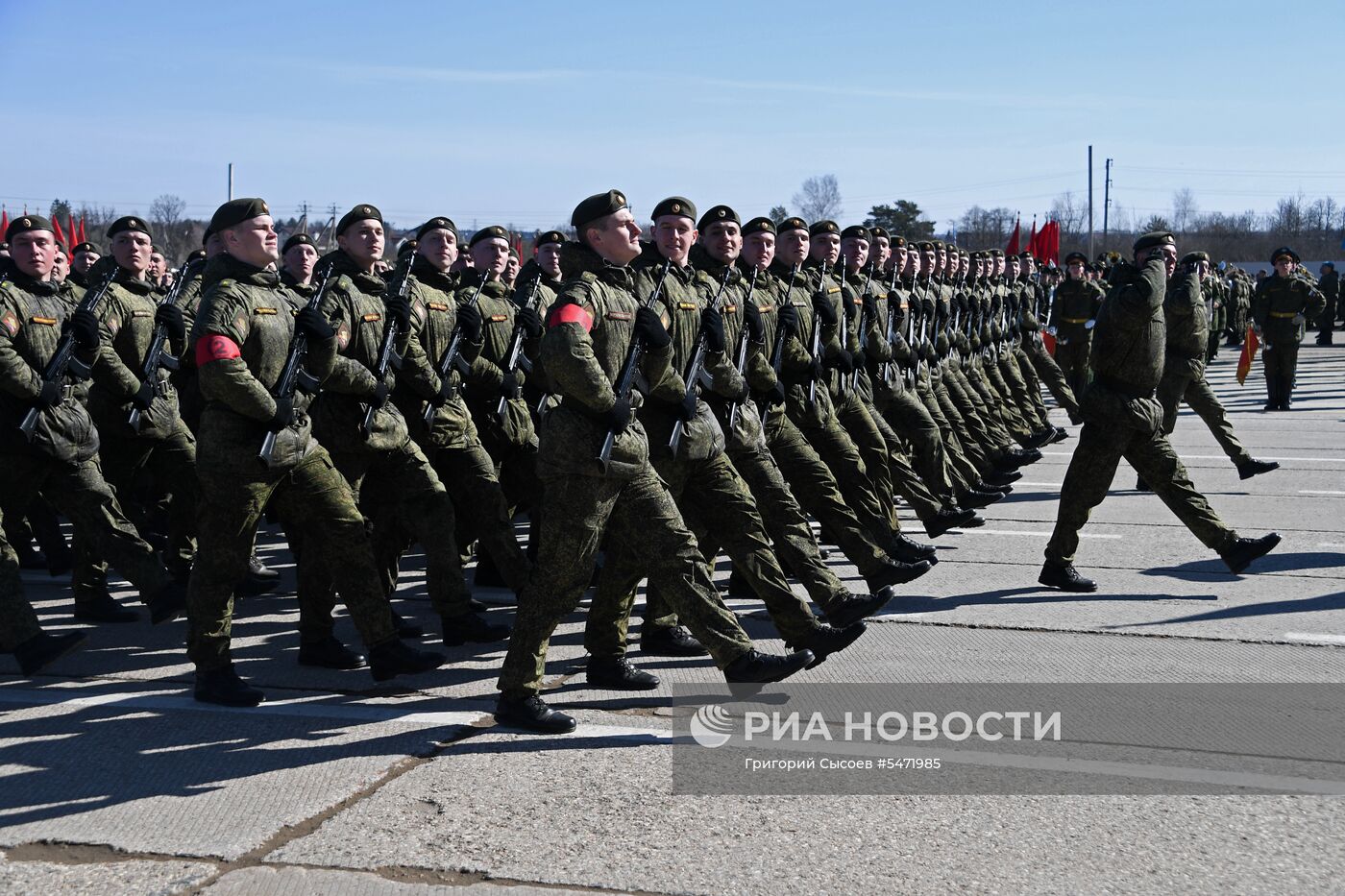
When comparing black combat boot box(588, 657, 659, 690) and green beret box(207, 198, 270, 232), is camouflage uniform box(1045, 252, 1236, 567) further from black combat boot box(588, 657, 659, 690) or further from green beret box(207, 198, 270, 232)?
green beret box(207, 198, 270, 232)

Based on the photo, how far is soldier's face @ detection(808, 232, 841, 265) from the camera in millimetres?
8594

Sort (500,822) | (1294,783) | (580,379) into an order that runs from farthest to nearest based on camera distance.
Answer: (580,379) → (1294,783) → (500,822)

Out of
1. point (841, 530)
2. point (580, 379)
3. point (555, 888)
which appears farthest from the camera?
point (841, 530)

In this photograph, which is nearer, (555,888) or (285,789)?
(555,888)

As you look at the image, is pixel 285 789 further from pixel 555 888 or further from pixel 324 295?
pixel 324 295

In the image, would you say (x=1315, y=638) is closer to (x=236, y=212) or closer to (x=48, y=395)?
(x=236, y=212)

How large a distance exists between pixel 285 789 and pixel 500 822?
81 cm

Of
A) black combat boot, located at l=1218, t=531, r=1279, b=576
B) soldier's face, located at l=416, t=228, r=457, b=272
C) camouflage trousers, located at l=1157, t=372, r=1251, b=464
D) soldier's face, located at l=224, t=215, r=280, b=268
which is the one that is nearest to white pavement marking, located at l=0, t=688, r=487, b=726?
soldier's face, located at l=224, t=215, r=280, b=268

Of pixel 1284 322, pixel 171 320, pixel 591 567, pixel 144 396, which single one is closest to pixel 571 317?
pixel 591 567

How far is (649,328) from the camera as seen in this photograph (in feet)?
17.3

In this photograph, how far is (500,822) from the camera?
423 cm

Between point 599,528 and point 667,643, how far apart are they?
1343mm

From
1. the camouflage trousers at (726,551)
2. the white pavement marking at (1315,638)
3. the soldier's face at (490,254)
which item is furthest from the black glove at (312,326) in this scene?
the white pavement marking at (1315,638)

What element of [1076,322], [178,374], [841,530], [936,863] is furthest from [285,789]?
[1076,322]
